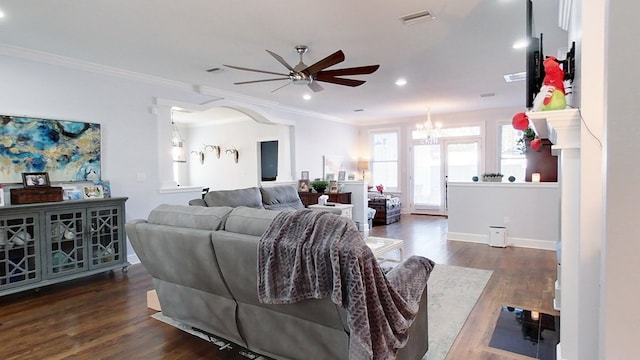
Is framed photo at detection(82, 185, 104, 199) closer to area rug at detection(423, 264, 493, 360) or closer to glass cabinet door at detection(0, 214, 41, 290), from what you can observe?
glass cabinet door at detection(0, 214, 41, 290)

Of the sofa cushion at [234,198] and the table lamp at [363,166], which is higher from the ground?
the table lamp at [363,166]

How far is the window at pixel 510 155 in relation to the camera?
8219 mm

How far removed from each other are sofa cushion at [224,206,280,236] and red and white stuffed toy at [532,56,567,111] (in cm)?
175

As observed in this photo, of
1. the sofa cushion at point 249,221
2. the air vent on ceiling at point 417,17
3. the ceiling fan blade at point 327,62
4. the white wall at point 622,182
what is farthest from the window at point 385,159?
the white wall at point 622,182

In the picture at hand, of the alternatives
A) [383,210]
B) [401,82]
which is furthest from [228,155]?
[401,82]

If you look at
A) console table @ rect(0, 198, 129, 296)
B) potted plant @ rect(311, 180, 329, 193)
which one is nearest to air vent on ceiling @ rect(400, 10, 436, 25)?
console table @ rect(0, 198, 129, 296)

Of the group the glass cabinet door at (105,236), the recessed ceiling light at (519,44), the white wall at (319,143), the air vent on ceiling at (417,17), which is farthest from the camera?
the white wall at (319,143)

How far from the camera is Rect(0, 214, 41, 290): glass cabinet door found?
11.4 feet

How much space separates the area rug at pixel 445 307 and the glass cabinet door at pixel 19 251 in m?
1.63

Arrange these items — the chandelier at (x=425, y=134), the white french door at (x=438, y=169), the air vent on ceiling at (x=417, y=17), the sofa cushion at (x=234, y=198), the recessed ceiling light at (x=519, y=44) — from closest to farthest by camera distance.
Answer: the air vent on ceiling at (x=417, y=17), the recessed ceiling light at (x=519, y=44), the sofa cushion at (x=234, y=198), the chandelier at (x=425, y=134), the white french door at (x=438, y=169)

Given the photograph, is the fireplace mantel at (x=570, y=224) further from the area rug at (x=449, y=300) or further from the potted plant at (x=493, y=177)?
the potted plant at (x=493, y=177)

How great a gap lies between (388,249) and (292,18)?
254 centimetres

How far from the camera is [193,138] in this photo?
34.3ft

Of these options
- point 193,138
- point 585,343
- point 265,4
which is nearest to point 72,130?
point 265,4
